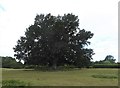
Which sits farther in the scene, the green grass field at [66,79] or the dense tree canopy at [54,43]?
the dense tree canopy at [54,43]

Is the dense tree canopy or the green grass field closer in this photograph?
the green grass field

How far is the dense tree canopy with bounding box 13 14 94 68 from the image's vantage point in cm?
6025

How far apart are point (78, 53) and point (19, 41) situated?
46.3 feet

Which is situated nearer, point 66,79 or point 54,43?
point 66,79

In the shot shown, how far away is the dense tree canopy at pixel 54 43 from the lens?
198 feet

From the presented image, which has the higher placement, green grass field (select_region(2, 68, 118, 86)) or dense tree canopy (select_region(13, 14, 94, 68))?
dense tree canopy (select_region(13, 14, 94, 68))

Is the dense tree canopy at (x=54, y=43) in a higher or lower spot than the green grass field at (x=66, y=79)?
higher

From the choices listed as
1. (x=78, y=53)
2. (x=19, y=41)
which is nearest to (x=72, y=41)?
Answer: (x=78, y=53)

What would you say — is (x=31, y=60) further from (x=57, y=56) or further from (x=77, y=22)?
(x=77, y=22)

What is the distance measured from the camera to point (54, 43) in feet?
197

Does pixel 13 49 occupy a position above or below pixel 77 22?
below

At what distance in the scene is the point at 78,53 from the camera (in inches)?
2431

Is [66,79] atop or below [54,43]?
below

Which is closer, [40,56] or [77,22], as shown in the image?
[40,56]
